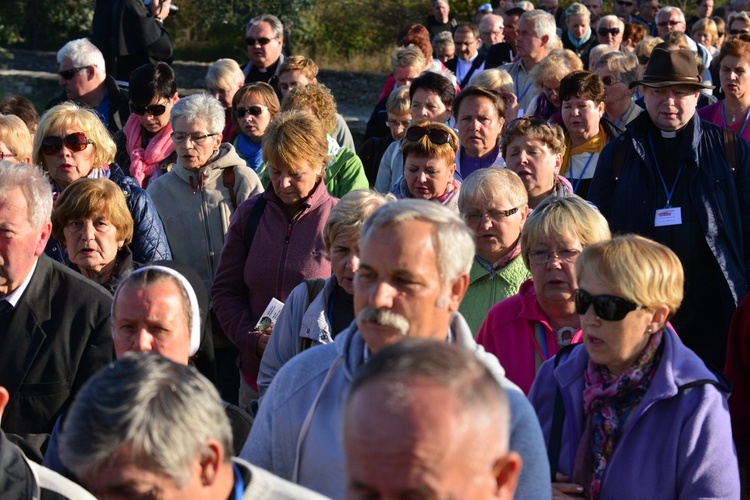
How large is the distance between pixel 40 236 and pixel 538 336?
1.96m

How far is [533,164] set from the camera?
238 inches

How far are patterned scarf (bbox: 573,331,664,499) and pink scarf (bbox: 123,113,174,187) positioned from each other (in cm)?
465

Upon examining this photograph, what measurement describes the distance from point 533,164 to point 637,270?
248 cm

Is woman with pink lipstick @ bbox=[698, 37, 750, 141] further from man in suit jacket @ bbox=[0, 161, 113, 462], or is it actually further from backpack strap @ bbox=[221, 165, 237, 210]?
man in suit jacket @ bbox=[0, 161, 113, 462]

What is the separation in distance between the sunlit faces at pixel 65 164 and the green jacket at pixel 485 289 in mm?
2422

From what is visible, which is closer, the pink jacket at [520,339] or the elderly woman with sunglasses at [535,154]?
the pink jacket at [520,339]

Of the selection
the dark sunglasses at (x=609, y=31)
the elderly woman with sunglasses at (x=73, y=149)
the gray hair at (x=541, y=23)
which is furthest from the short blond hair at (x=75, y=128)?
the dark sunglasses at (x=609, y=31)

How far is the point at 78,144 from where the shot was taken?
6.06m

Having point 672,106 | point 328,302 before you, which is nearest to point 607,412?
point 328,302

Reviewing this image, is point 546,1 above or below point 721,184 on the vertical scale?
above

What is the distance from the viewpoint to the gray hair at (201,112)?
6617 mm

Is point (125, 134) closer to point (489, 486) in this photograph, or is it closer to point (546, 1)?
point (489, 486)

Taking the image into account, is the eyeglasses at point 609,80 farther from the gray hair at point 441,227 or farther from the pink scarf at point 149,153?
the gray hair at point 441,227

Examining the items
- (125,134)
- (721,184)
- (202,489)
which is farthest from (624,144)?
(202,489)
